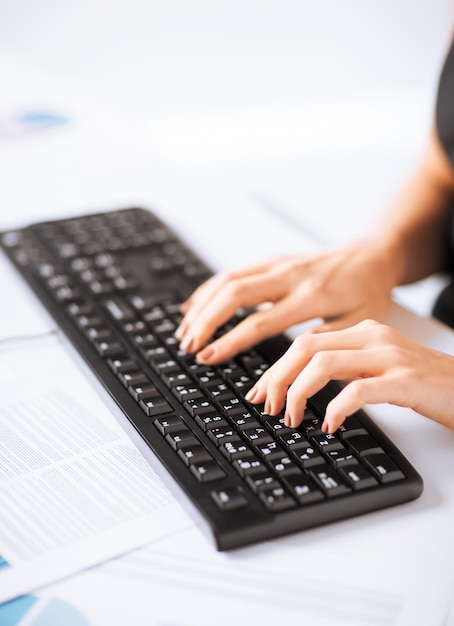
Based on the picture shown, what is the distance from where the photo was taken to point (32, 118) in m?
1.29

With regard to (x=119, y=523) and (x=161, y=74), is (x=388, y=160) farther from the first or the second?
(x=119, y=523)

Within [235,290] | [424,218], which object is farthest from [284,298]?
[424,218]

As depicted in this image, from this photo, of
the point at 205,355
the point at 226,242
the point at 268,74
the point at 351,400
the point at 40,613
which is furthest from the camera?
the point at 268,74

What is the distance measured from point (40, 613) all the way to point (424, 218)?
0.76 meters

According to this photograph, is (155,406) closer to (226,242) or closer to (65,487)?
(65,487)

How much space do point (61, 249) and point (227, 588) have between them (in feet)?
1.63

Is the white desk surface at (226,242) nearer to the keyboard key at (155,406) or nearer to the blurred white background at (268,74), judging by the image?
the keyboard key at (155,406)

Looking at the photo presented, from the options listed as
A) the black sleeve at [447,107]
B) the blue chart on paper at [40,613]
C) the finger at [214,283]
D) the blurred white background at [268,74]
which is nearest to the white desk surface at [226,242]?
the blue chart on paper at [40,613]

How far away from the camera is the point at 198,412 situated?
24.1 inches

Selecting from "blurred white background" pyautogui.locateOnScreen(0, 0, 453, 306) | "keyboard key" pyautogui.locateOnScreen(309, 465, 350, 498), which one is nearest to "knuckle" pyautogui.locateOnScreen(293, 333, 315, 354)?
"keyboard key" pyautogui.locateOnScreen(309, 465, 350, 498)

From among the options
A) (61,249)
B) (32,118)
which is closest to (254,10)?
(32,118)

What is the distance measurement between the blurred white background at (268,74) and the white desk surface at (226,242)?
1.51 m

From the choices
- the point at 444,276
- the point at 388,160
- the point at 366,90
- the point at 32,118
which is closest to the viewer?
the point at 444,276

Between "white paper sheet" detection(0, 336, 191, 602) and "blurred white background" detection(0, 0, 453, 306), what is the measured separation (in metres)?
2.11
